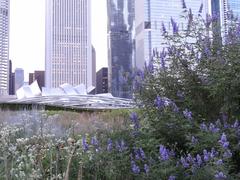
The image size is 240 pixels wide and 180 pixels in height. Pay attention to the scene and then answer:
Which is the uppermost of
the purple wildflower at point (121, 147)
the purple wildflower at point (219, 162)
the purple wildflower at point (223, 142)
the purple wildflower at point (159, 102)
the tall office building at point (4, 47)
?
the tall office building at point (4, 47)

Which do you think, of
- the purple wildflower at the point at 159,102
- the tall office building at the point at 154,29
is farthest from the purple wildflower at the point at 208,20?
the purple wildflower at the point at 159,102

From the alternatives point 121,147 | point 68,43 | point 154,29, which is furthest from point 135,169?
point 68,43

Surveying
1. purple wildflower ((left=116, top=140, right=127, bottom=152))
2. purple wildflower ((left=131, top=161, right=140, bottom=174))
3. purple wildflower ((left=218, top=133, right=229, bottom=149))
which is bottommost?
purple wildflower ((left=131, top=161, right=140, bottom=174))

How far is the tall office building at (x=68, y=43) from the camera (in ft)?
391

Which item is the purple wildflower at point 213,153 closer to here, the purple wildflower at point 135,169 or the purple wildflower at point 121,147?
the purple wildflower at point 135,169

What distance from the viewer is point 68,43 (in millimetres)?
127812

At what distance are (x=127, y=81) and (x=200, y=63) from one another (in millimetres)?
846

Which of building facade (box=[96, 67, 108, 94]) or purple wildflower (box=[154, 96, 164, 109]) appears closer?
purple wildflower (box=[154, 96, 164, 109])

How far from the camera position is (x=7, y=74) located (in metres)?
106

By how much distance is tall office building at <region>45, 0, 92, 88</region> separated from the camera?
119 metres

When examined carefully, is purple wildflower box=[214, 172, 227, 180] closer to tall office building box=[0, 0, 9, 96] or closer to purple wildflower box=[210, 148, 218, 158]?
purple wildflower box=[210, 148, 218, 158]

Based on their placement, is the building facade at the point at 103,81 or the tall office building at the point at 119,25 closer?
the building facade at the point at 103,81

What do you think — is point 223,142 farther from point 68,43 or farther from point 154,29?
point 68,43

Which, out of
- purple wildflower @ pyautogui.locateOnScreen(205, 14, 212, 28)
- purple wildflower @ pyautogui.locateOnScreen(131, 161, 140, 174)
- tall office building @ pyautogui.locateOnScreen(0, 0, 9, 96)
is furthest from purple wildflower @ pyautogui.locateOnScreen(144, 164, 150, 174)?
tall office building @ pyautogui.locateOnScreen(0, 0, 9, 96)
